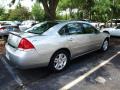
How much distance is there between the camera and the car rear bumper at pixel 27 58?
4.79 meters

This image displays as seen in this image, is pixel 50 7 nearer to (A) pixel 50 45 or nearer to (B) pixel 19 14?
(A) pixel 50 45

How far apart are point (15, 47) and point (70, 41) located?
166 cm

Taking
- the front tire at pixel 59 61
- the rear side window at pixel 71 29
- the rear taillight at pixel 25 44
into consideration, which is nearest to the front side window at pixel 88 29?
the rear side window at pixel 71 29

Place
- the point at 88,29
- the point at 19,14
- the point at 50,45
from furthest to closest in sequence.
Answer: the point at 19,14
the point at 88,29
the point at 50,45

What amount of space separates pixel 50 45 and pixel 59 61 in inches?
26.9

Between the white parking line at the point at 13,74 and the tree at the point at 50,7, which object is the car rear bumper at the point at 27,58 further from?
the tree at the point at 50,7

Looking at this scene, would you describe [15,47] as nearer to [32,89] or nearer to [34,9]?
[32,89]

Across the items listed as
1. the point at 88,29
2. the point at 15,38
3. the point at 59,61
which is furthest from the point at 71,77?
the point at 88,29

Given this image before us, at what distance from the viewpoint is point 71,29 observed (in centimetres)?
602

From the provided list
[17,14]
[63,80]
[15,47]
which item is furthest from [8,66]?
[17,14]

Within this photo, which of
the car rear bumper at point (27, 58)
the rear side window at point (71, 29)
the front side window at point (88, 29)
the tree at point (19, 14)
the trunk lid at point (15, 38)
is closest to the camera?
the car rear bumper at point (27, 58)

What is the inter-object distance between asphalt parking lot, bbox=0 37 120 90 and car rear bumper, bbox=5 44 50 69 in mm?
431

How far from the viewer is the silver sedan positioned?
15.9 feet

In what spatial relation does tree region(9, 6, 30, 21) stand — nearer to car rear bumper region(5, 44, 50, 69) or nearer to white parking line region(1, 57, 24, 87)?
white parking line region(1, 57, 24, 87)
